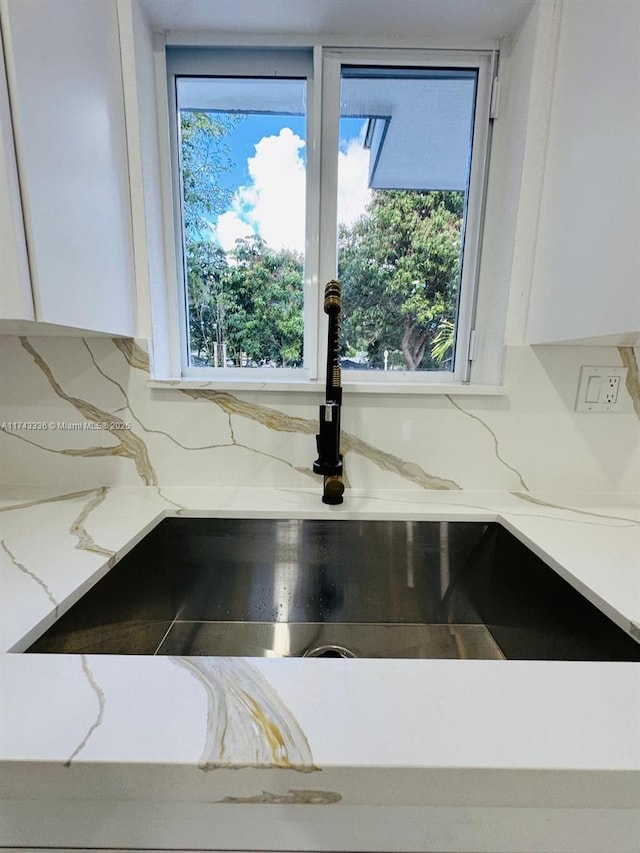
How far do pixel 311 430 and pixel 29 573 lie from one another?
59cm

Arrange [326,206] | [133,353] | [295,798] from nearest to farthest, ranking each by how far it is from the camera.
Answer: [295,798], [133,353], [326,206]

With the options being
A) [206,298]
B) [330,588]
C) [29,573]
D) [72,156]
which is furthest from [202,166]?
[330,588]

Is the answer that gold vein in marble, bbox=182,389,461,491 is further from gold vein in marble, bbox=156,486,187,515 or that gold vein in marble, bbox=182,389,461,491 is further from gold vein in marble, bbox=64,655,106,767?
gold vein in marble, bbox=64,655,106,767

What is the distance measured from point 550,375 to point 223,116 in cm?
108

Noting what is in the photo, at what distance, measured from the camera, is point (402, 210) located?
1003 millimetres

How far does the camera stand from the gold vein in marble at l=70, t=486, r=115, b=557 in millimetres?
620

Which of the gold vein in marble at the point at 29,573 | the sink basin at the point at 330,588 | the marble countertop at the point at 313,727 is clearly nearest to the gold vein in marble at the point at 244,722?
the marble countertop at the point at 313,727

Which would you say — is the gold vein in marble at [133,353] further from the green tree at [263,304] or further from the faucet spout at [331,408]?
the faucet spout at [331,408]

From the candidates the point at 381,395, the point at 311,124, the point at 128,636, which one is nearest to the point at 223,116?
the point at 311,124

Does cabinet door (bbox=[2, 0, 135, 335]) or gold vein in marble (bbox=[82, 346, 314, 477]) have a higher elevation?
cabinet door (bbox=[2, 0, 135, 335])

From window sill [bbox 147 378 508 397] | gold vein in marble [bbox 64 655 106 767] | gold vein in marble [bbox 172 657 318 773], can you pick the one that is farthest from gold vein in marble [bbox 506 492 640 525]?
gold vein in marble [bbox 64 655 106 767]

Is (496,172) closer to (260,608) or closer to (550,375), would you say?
(550,375)

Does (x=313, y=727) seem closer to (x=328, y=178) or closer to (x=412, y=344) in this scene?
(x=412, y=344)

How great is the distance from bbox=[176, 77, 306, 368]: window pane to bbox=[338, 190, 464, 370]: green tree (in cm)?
16
